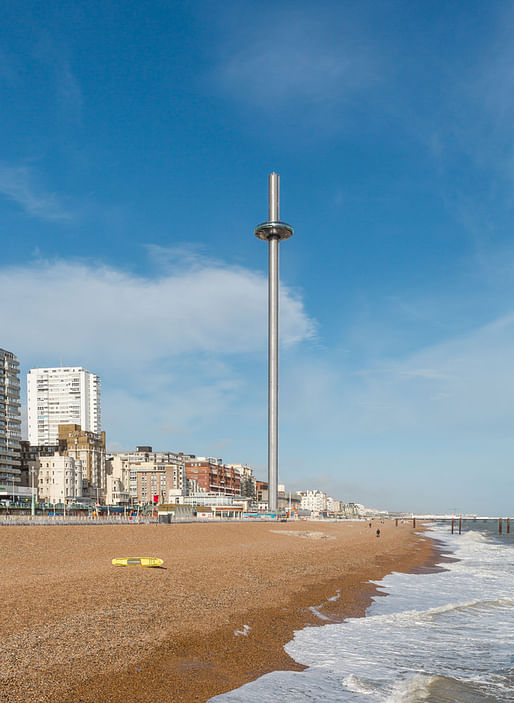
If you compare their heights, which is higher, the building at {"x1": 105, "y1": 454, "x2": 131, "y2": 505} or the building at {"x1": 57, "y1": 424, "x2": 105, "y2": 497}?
the building at {"x1": 57, "y1": 424, "x2": 105, "y2": 497}

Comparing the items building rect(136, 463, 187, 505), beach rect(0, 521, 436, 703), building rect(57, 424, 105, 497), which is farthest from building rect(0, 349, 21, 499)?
beach rect(0, 521, 436, 703)

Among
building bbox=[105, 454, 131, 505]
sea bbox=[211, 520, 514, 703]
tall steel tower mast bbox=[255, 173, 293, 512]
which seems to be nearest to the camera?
sea bbox=[211, 520, 514, 703]

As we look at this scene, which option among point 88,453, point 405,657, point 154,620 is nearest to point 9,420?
point 88,453

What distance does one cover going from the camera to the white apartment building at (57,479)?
151 metres

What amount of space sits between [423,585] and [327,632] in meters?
13.5

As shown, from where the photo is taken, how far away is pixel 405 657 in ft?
43.9

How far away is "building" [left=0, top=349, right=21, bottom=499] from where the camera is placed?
430ft

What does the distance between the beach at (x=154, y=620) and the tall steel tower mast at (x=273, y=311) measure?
233 feet

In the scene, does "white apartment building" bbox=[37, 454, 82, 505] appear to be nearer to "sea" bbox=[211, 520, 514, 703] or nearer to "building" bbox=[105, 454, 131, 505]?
"building" bbox=[105, 454, 131, 505]

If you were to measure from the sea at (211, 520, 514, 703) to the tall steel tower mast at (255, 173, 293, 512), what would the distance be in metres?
77.2

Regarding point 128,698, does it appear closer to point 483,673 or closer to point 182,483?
point 483,673

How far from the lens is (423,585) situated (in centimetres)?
2700

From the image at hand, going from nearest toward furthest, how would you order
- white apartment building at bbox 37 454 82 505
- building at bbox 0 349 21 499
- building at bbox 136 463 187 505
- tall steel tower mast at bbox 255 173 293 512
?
tall steel tower mast at bbox 255 173 293 512, building at bbox 0 349 21 499, white apartment building at bbox 37 454 82 505, building at bbox 136 463 187 505

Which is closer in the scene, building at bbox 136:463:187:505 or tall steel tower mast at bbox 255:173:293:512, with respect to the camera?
tall steel tower mast at bbox 255:173:293:512
